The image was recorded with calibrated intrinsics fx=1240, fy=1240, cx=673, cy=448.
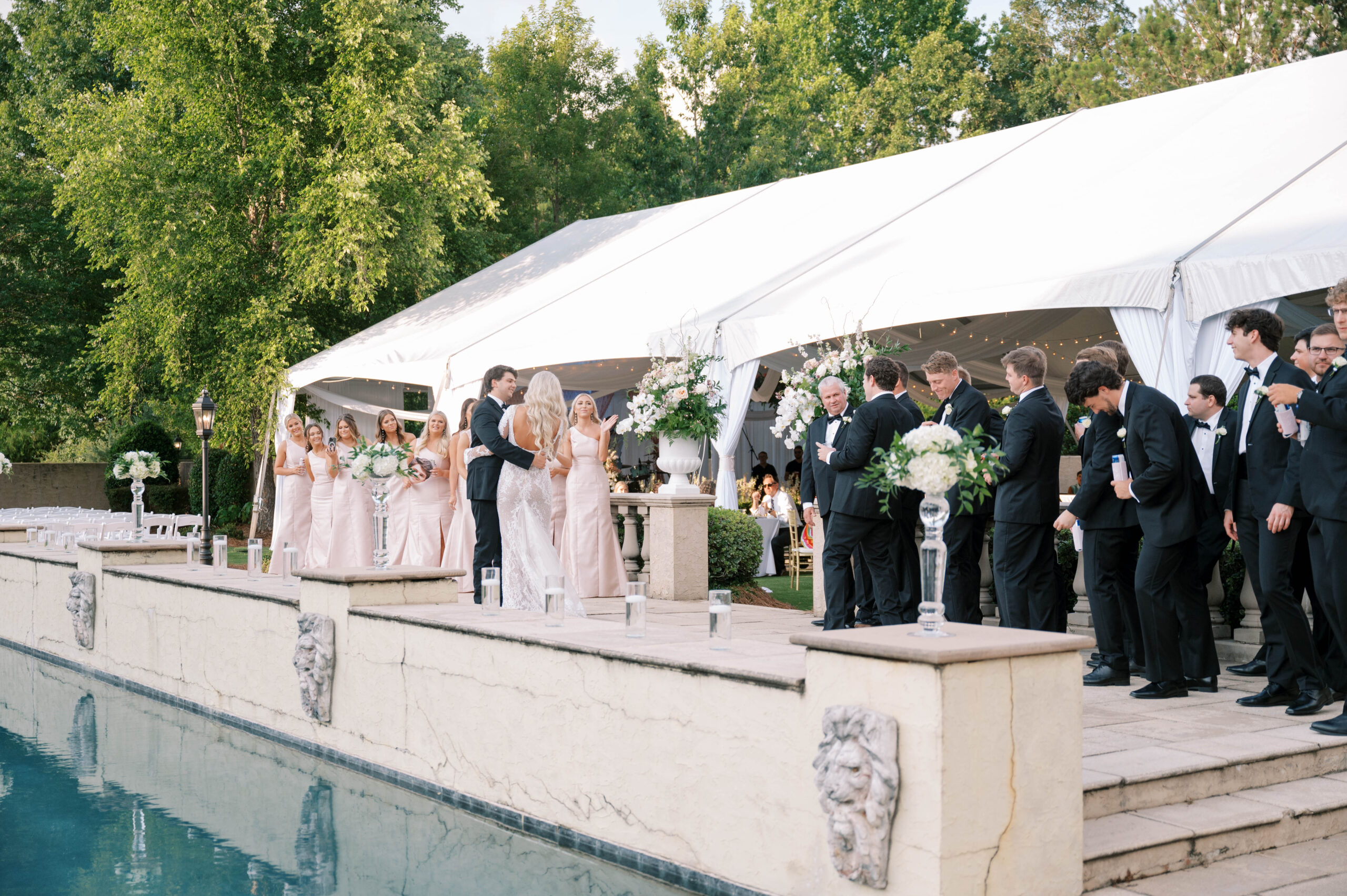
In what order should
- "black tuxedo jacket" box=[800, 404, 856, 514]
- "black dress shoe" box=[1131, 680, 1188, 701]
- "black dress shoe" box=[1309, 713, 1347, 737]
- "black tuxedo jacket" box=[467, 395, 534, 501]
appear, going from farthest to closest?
"black tuxedo jacket" box=[467, 395, 534, 501], "black tuxedo jacket" box=[800, 404, 856, 514], "black dress shoe" box=[1131, 680, 1188, 701], "black dress shoe" box=[1309, 713, 1347, 737]

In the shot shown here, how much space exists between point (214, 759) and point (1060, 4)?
37.5 metres

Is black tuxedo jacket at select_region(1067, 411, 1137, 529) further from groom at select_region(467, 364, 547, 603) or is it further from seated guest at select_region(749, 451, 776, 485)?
seated guest at select_region(749, 451, 776, 485)

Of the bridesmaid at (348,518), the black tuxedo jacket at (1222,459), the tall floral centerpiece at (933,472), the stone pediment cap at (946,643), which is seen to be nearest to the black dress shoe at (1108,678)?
the black tuxedo jacket at (1222,459)

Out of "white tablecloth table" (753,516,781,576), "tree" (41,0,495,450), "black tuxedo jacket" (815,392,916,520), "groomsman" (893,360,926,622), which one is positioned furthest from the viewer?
"tree" (41,0,495,450)

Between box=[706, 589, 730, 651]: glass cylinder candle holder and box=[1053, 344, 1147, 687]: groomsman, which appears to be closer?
box=[706, 589, 730, 651]: glass cylinder candle holder

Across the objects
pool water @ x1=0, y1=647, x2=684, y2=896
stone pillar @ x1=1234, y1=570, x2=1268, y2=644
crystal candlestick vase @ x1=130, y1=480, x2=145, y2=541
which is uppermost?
crystal candlestick vase @ x1=130, y1=480, x2=145, y2=541

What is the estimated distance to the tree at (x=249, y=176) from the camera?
758 inches

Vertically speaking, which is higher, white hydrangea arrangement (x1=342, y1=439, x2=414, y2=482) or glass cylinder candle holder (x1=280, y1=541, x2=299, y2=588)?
white hydrangea arrangement (x1=342, y1=439, x2=414, y2=482)

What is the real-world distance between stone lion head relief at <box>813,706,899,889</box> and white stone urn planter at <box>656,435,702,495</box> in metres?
6.46

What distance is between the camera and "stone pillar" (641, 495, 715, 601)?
10.5m

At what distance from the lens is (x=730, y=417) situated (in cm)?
1148

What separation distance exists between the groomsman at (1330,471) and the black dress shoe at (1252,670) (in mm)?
1545

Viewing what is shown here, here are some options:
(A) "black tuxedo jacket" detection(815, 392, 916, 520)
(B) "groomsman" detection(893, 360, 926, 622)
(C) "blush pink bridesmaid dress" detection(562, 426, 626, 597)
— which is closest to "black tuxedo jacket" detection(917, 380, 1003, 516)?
(A) "black tuxedo jacket" detection(815, 392, 916, 520)

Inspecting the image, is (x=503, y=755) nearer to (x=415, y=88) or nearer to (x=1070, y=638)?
(x=1070, y=638)
